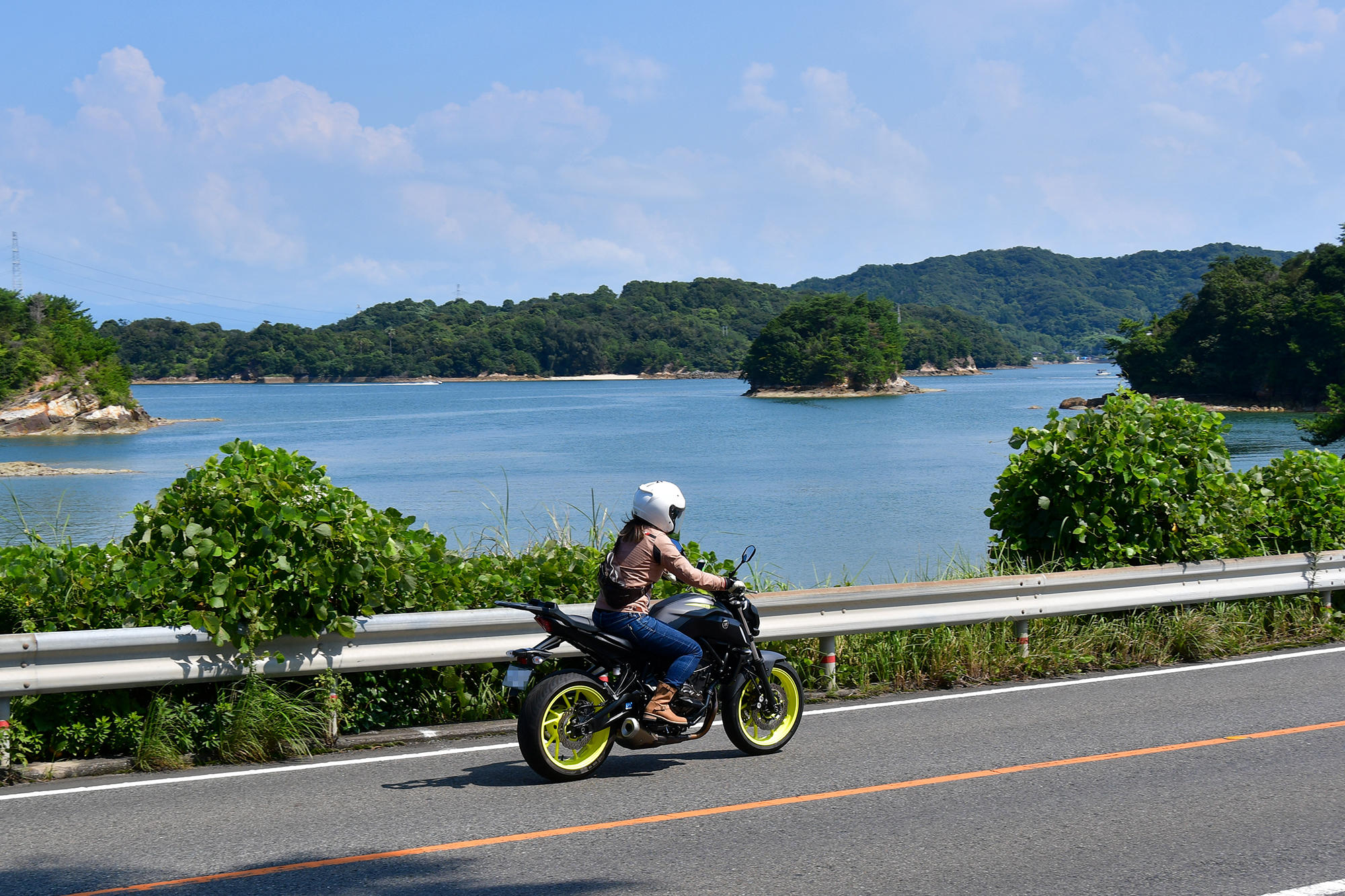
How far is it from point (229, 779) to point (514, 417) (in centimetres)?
10812

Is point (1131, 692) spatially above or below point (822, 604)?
below

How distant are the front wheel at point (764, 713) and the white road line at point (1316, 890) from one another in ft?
9.83

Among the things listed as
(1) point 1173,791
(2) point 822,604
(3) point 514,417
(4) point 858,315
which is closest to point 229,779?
(2) point 822,604

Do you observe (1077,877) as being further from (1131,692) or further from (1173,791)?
(1131,692)

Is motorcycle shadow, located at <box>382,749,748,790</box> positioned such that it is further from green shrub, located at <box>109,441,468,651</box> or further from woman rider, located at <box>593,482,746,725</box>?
green shrub, located at <box>109,441,468,651</box>

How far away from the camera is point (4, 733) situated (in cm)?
656

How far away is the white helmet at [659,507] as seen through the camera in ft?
21.7

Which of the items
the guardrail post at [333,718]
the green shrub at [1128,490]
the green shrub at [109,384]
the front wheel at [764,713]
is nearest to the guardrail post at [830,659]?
the front wheel at [764,713]

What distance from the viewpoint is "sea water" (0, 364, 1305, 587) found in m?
33.4

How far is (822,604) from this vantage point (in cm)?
880

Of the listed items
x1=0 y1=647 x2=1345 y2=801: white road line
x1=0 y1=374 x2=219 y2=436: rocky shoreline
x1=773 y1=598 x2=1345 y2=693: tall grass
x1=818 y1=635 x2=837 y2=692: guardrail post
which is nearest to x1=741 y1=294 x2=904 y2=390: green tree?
x1=0 y1=374 x2=219 y2=436: rocky shoreline

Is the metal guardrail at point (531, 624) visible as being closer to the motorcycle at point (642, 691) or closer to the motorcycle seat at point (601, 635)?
the motorcycle at point (642, 691)

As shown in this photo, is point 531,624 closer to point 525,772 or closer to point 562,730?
point 525,772

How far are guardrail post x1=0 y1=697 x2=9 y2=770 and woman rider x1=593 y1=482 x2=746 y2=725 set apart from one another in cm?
321
